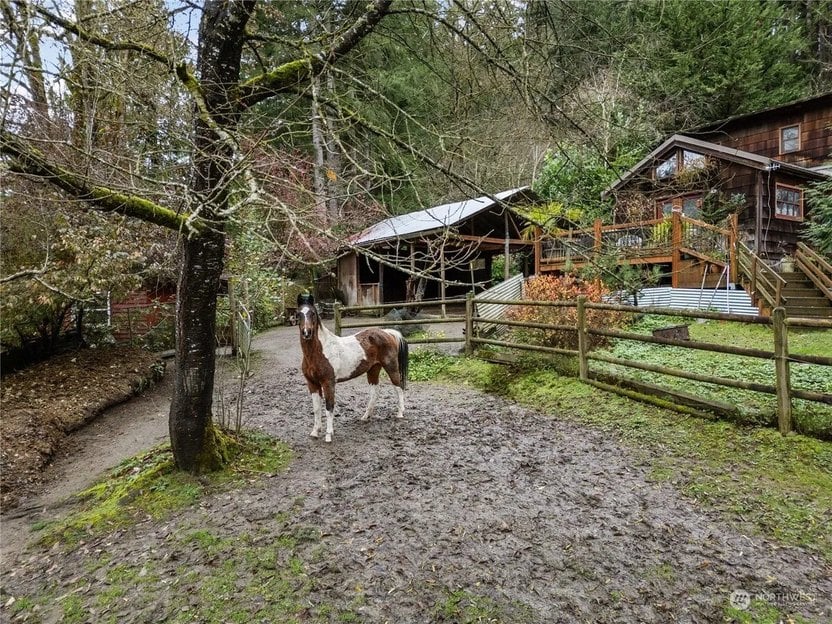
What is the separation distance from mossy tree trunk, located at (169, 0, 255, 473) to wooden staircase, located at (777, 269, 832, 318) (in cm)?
1100

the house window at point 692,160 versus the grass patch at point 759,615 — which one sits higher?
the house window at point 692,160

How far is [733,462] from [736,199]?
13.9 meters

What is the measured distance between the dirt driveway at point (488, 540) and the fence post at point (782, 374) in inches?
55.5

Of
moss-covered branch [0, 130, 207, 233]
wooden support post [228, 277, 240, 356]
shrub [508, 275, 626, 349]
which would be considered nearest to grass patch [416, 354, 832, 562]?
shrub [508, 275, 626, 349]

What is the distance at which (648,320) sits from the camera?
397 inches

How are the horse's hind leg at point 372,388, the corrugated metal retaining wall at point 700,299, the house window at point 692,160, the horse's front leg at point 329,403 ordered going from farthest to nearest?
the house window at point 692,160 < the corrugated metal retaining wall at point 700,299 < the horse's hind leg at point 372,388 < the horse's front leg at point 329,403

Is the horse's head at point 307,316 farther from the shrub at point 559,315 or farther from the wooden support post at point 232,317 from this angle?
the wooden support post at point 232,317

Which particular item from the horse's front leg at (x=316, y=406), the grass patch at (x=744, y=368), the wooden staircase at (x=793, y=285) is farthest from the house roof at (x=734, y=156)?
the horse's front leg at (x=316, y=406)

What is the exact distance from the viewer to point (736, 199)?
1430 centimetres

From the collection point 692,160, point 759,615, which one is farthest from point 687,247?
point 759,615

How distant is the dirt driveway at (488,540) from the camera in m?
2.41

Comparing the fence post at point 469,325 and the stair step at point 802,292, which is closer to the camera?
the fence post at point 469,325

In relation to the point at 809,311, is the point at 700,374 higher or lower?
lower

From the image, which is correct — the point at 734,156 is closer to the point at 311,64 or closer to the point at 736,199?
the point at 736,199
